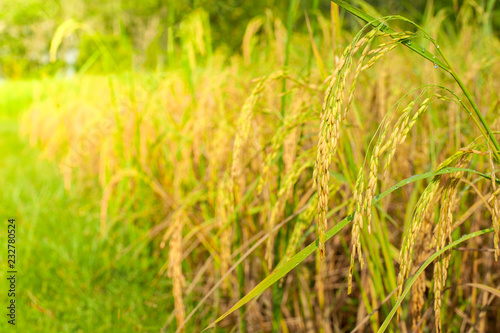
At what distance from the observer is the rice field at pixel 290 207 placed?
67 cm

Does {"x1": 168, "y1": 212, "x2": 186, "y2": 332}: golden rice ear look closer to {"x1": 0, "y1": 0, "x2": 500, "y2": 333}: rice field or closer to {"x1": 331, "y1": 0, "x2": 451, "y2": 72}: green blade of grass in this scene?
{"x1": 0, "y1": 0, "x2": 500, "y2": 333}: rice field

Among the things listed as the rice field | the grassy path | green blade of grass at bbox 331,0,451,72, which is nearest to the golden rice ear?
the rice field

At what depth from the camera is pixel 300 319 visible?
1.24 m

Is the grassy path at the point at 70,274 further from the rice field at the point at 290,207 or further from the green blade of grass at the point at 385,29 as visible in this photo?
the green blade of grass at the point at 385,29

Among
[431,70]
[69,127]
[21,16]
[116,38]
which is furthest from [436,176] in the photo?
[21,16]

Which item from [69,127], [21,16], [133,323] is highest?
[21,16]

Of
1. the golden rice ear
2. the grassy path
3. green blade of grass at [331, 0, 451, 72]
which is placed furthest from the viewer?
the grassy path

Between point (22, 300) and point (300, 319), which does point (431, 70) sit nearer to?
point (300, 319)

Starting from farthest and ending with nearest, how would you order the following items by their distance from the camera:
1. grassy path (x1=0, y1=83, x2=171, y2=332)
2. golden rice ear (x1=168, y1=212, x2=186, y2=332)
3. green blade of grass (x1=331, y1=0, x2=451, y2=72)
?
grassy path (x1=0, y1=83, x2=171, y2=332) → golden rice ear (x1=168, y1=212, x2=186, y2=332) → green blade of grass (x1=331, y1=0, x2=451, y2=72)

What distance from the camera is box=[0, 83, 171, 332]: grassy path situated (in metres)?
1.39

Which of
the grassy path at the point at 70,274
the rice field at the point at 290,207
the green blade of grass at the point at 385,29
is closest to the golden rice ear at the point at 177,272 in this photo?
the rice field at the point at 290,207

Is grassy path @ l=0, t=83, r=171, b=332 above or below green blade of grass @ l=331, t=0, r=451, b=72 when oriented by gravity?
below

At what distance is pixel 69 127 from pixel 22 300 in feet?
7.88

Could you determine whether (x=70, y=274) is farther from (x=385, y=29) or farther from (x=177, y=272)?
(x=385, y=29)
